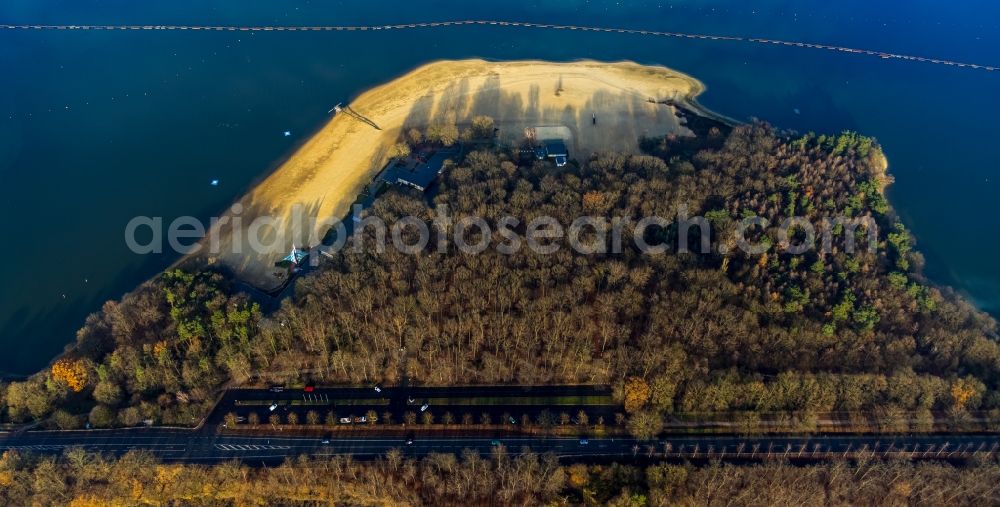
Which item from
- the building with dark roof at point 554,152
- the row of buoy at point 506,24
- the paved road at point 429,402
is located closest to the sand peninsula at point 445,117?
the building with dark roof at point 554,152

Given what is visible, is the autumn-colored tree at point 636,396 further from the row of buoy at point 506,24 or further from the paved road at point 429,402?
the row of buoy at point 506,24

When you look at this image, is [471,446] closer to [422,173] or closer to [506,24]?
[422,173]

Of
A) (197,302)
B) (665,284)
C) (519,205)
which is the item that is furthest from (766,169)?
(197,302)

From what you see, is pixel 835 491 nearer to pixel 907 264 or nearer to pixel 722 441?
pixel 722 441

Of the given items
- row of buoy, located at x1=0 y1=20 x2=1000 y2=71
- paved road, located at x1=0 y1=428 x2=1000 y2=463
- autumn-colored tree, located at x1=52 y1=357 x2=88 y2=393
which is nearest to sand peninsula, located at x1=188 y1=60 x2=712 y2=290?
row of buoy, located at x1=0 y1=20 x2=1000 y2=71

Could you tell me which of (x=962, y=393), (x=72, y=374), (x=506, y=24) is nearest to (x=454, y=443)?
(x=72, y=374)

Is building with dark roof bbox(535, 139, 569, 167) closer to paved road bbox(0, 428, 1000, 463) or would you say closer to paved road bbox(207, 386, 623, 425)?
paved road bbox(207, 386, 623, 425)
